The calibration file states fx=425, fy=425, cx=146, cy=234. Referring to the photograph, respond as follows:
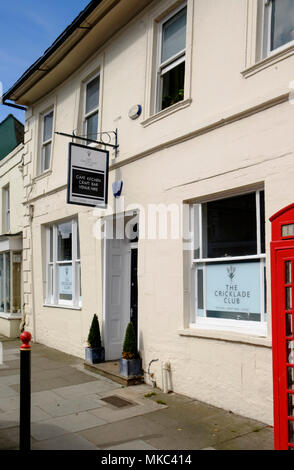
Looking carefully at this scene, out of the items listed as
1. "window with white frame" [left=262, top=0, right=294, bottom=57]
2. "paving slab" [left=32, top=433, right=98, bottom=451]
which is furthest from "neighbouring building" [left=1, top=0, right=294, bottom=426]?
"paving slab" [left=32, top=433, right=98, bottom=451]

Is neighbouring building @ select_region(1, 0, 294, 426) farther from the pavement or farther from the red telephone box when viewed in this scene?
the red telephone box

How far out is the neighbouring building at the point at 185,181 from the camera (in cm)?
540

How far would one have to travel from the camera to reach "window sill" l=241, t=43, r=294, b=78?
5109 millimetres

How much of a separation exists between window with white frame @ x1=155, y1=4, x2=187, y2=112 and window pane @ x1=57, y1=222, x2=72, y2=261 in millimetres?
4198

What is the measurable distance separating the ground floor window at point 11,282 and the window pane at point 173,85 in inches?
300

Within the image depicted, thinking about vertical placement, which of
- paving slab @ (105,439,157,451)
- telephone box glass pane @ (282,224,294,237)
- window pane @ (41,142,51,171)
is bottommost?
paving slab @ (105,439,157,451)

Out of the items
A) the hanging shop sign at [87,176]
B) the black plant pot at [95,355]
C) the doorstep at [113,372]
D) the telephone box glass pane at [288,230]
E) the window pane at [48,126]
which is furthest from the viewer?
the window pane at [48,126]

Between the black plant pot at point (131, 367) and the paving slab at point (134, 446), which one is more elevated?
the black plant pot at point (131, 367)

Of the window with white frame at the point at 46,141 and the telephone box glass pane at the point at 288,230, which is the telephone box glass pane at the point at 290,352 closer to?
the telephone box glass pane at the point at 288,230

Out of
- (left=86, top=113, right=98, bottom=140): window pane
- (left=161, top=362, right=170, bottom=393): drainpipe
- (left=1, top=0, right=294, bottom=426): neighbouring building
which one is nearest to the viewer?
(left=1, top=0, right=294, bottom=426): neighbouring building

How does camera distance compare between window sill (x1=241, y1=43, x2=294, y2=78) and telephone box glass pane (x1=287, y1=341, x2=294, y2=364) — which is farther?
window sill (x1=241, y1=43, x2=294, y2=78)

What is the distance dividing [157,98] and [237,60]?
200 cm

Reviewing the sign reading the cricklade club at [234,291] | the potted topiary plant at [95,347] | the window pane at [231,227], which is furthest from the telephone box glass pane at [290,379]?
the potted topiary plant at [95,347]

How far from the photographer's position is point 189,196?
6434 millimetres
